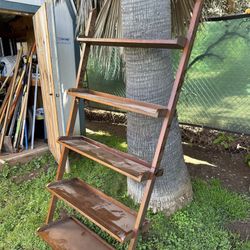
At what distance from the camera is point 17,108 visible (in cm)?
392

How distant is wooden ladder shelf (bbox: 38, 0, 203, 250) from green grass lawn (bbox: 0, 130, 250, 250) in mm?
181

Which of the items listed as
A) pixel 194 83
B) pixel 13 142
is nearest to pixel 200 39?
pixel 194 83

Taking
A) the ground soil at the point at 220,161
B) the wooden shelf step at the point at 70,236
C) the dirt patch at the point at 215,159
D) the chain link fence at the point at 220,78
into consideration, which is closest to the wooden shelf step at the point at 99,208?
the wooden shelf step at the point at 70,236

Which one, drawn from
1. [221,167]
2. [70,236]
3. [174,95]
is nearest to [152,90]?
[174,95]

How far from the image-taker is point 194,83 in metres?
4.01

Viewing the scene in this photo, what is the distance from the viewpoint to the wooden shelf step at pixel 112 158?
63.9 inches

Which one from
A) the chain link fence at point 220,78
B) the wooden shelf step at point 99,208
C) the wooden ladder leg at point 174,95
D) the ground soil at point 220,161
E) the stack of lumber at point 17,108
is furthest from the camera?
the stack of lumber at point 17,108

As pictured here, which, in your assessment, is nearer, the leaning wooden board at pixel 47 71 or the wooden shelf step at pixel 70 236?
the wooden shelf step at pixel 70 236

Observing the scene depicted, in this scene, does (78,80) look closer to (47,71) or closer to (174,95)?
(174,95)

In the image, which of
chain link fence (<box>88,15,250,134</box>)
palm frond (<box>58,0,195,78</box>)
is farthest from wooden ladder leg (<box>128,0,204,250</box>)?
chain link fence (<box>88,15,250,134</box>)

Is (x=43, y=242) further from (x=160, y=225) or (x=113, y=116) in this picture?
(x=113, y=116)

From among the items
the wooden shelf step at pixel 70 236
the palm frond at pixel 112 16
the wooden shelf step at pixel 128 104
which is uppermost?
the palm frond at pixel 112 16

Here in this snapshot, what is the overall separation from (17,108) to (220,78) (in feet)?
9.65

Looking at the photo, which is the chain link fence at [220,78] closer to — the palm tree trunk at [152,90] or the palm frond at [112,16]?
the palm frond at [112,16]
